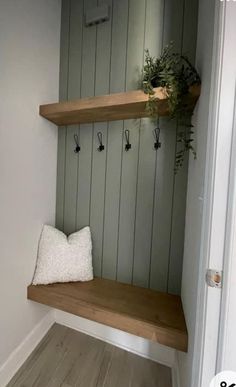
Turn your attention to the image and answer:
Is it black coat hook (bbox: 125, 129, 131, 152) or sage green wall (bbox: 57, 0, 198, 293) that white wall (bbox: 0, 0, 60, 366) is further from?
black coat hook (bbox: 125, 129, 131, 152)

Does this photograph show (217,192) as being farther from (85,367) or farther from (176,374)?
(85,367)

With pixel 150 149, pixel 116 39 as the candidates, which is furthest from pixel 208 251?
pixel 116 39

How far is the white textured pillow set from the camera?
1.26 meters

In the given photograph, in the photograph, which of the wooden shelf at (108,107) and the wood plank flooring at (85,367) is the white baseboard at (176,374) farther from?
A: the wooden shelf at (108,107)

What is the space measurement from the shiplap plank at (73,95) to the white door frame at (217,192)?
0.99 meters

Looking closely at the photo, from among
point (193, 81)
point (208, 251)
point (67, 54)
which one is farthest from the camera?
point (67, 54)

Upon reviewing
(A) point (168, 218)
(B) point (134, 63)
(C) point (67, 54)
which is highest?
(C) point (67, 54)

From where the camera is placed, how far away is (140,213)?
1277mm

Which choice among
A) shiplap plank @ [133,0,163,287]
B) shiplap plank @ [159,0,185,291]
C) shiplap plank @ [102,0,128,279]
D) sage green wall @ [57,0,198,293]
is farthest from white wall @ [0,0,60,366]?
shiplap plank @ [159,0,185,291]

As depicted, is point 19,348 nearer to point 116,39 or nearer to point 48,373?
point 48,373

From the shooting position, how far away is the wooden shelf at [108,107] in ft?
3.27

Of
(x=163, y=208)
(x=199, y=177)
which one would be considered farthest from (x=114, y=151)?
(x=199, y=177)

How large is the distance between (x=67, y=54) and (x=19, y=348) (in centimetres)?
200

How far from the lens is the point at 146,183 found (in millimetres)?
1256
